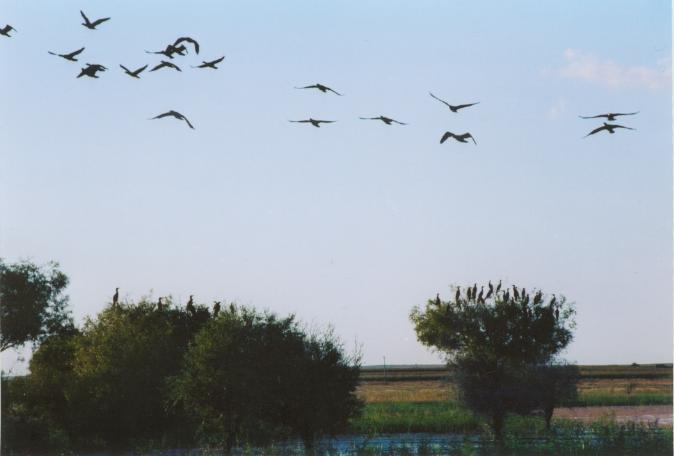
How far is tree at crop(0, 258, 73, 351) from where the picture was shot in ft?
254

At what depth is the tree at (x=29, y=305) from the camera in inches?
3049

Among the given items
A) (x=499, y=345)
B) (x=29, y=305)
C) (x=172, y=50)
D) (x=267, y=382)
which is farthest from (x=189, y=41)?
(x=29, y=305)

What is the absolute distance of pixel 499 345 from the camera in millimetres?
53938

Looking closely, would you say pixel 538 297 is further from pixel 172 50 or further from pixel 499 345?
pixel 172 50

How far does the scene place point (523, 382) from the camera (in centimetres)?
5109

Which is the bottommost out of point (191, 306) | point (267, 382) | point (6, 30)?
point (267, 382)

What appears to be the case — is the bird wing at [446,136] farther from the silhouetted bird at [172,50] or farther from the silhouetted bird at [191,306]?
the silhouetted bird at [191,306]

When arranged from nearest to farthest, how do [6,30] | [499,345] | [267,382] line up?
[6,30], [267,382], [499,345]

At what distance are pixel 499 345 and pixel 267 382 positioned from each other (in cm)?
1856

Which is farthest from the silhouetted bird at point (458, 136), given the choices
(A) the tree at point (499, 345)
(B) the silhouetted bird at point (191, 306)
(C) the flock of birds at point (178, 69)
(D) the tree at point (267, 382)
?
(B) the silhouetted bird at point (191, 306)

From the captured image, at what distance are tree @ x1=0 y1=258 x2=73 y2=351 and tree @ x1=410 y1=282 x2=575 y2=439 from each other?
36240mm

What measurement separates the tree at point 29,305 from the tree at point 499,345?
36.2 metres

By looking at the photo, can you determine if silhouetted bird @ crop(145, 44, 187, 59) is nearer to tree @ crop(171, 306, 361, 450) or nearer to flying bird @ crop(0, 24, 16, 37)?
flying bird @ crop(0, 24, 16, 37)

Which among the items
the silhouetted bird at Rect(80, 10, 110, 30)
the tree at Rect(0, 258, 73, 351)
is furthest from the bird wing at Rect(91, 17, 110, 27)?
the tree at Rect(0, 258, 73, 351)
